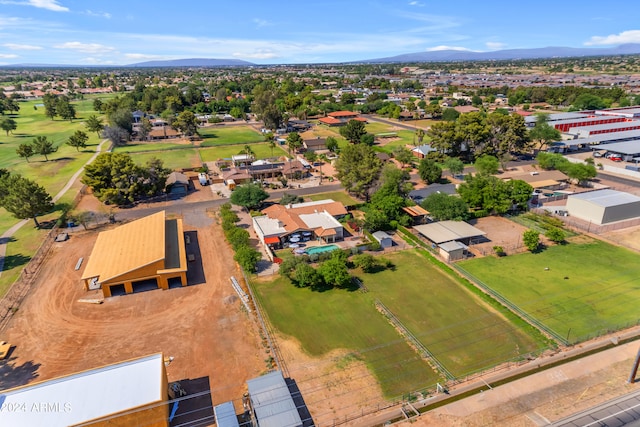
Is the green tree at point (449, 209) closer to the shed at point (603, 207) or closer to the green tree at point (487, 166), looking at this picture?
the shed at point (603, 207)

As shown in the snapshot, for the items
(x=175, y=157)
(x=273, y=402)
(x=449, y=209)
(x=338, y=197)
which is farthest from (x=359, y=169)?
(x=175, y=157)

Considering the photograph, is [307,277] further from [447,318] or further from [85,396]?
[85,396]

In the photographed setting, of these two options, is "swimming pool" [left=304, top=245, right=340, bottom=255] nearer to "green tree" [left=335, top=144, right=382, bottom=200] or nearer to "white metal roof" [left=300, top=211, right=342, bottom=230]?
"white metal roof" [left=300, top=211, right=342, bottom=230]

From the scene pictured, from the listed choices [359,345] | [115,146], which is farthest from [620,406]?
[115,146]

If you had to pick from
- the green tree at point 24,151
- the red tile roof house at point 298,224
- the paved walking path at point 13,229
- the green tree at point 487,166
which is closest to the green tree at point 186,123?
the green tree at point 24,151

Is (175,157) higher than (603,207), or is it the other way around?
(603,207)

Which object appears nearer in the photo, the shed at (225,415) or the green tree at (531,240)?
the shed at (225,415)

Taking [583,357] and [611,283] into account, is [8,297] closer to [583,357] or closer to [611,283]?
[583,357]
